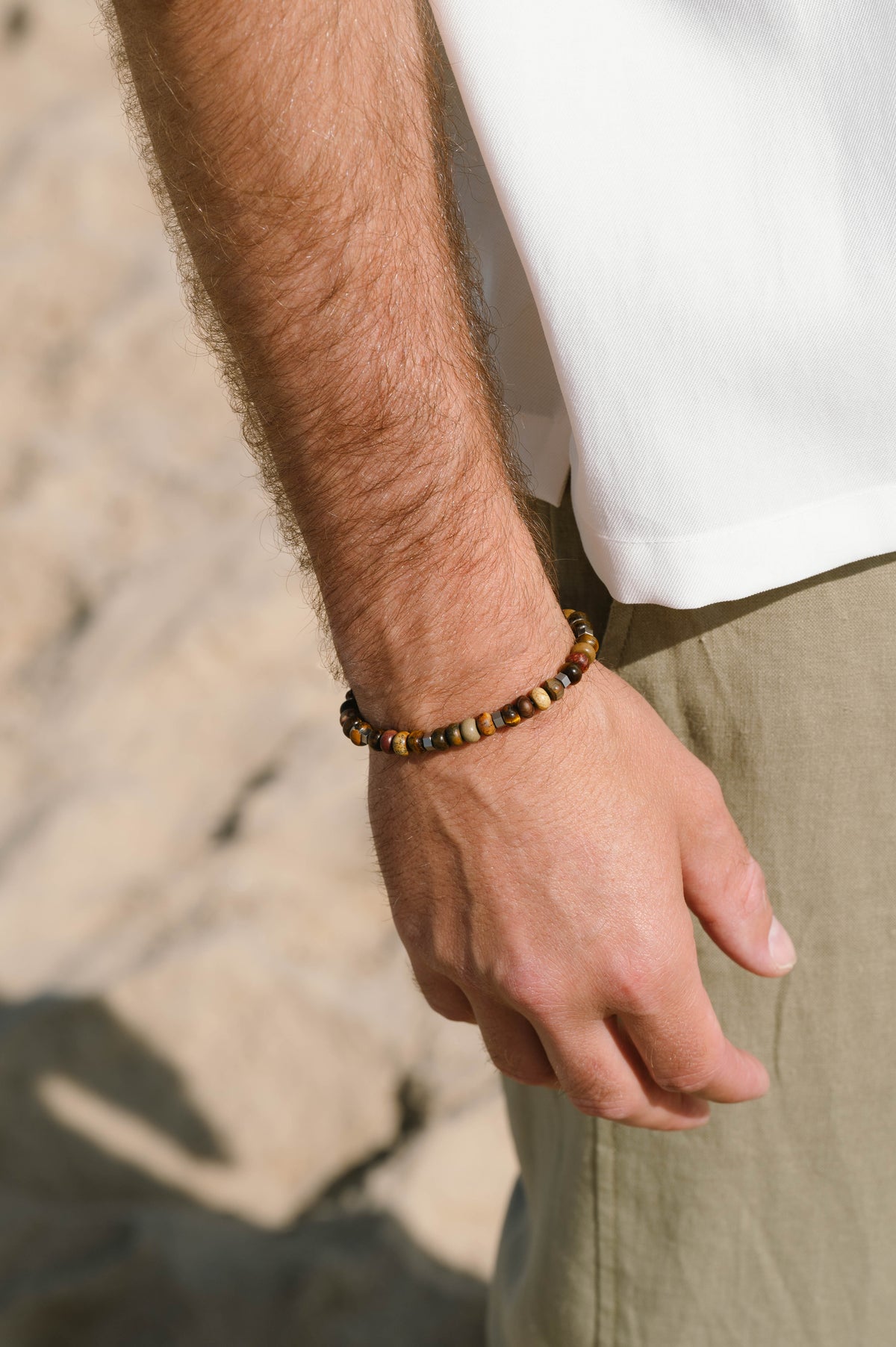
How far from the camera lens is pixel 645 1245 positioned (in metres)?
0.97

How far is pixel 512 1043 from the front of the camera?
0.85m

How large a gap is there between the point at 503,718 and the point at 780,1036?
15.7 inches

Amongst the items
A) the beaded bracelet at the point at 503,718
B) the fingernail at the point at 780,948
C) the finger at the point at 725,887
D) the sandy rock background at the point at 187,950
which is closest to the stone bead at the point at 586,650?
the beaded bracelet at the point at 503,718

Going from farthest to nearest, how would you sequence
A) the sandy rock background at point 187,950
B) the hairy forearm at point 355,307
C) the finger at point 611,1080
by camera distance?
the sandy rock background at point 187,950, the finger at point 611,1080, the hairy forearm at point 355,307

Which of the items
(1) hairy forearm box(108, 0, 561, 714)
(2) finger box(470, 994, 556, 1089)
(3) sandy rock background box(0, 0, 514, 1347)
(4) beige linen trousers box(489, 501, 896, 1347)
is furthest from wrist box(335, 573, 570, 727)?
(3) sandy rock background box(0, 0, 514, 1347)

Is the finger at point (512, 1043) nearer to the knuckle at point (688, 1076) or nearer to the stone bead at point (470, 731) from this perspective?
the knuckle at point (688, 1076)

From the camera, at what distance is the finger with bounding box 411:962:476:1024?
0.86 metres

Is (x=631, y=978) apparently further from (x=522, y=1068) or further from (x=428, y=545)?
(x=428, y=545)

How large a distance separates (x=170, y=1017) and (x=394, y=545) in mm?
1420

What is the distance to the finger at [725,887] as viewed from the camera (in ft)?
2.69

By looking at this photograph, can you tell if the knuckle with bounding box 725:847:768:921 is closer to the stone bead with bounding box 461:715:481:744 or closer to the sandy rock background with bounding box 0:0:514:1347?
the stone bead with bounding box 461:715:481:744

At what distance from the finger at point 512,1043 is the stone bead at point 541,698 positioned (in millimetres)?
221

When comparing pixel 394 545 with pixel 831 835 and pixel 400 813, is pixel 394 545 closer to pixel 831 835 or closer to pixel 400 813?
pixel 400 813

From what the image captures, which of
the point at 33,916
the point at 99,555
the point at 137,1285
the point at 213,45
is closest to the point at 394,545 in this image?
the point at 213,45
